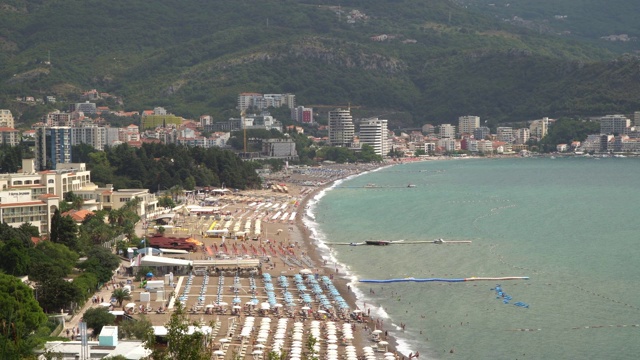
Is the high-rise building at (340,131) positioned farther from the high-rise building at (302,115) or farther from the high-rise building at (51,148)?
the high-rise building at (51,148)

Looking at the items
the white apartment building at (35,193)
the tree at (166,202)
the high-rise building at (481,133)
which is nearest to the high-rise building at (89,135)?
the tree at (166,202)

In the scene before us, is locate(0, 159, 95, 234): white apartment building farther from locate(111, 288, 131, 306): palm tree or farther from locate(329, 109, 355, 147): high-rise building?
locate(329, 109, 355, 147): high-rise building

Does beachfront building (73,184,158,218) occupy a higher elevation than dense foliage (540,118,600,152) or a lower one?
lower

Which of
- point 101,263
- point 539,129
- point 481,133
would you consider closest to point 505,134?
point 481,133

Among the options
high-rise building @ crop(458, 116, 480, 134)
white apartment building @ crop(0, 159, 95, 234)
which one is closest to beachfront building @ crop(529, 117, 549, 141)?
high-rise building @ crop(458, 116, 480, 134)

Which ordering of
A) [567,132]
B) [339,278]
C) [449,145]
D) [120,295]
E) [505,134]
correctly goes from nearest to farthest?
[120,295]
[339,278]
[449,145]
[567,132]
[505,134]

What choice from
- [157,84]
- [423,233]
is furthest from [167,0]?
[423,233]

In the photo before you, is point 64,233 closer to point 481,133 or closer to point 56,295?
point 56,295
